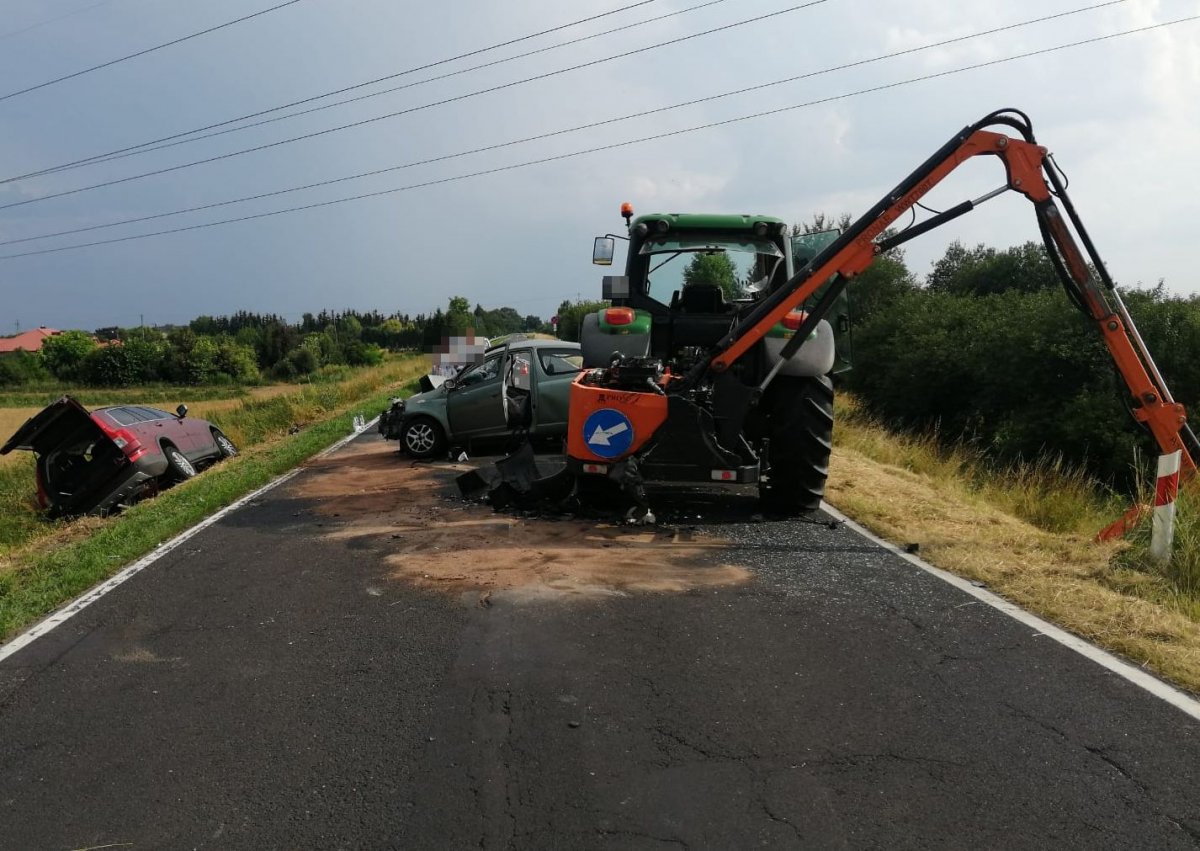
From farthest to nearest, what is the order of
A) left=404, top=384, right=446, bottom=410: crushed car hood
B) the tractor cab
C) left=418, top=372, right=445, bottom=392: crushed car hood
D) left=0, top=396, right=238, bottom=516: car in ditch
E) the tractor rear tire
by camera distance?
left=418, top=372, right=445, bottom=392: crushed car hood
left=404, top=384, right=446, bottom=410: crushed car hood
left=0, top=396, right=238, bottom=516: car in ditch
the tractor cab
the tractor rear tire

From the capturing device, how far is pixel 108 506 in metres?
13.5

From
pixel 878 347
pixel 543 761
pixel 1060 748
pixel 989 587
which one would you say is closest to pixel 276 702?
pixel 543 761

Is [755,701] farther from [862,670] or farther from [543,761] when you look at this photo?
[543,761]

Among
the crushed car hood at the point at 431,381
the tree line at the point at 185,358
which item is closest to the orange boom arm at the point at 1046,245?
the crushed car hood at the point at 431,381

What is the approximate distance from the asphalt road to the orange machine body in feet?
6.85

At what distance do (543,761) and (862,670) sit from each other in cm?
187

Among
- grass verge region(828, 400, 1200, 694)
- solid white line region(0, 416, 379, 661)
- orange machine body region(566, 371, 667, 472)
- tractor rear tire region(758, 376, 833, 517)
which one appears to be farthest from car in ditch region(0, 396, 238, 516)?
grass verge region(828, 400, 1200, 694)

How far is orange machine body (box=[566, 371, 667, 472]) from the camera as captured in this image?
8.11 metres

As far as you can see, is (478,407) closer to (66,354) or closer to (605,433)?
(605,433)

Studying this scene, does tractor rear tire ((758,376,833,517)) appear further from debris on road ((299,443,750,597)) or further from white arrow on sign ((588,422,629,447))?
white arrow on sign ((588,422,629,447))

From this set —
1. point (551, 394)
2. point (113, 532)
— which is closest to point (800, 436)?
point (551, 394)

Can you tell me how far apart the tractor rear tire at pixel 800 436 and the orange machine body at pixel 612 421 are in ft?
3.77

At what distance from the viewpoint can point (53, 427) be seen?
45.1ft

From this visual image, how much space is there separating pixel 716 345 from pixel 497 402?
6165 millimetres
